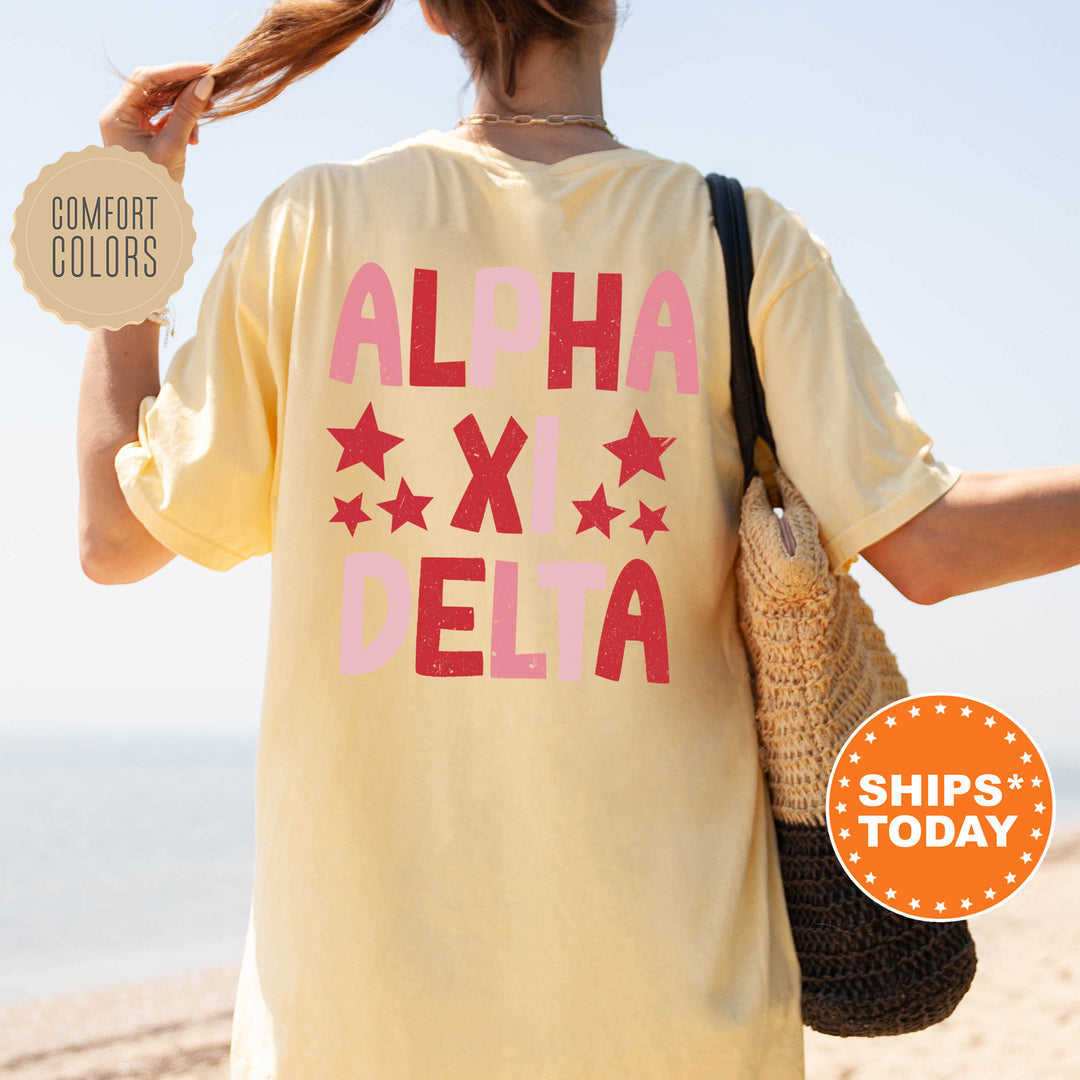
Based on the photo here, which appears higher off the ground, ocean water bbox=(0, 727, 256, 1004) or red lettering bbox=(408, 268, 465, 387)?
red lettering bbox=(408, 268, 465, 387)

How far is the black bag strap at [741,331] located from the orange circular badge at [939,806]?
30 cm

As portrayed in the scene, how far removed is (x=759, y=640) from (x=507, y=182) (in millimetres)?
513

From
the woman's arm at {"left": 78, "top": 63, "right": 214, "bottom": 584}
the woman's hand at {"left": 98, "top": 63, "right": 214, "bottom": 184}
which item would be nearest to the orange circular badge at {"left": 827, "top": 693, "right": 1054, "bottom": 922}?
the woman's arm at {"left": 78, "top": 63, "right": 214, "bottom": 584}

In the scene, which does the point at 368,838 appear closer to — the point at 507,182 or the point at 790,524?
the point at 790,524

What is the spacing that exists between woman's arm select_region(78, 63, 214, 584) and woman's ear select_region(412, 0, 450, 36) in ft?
0.83

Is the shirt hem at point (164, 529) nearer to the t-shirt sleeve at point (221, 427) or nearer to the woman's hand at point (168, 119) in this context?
the t-shirt sleeve at point (221, 427)

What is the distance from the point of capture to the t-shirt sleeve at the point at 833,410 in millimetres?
1042

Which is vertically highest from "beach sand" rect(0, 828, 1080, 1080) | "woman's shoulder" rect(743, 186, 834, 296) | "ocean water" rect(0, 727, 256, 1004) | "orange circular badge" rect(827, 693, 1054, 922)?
"woman's shoulder" rect(743, 186, 834, 296)

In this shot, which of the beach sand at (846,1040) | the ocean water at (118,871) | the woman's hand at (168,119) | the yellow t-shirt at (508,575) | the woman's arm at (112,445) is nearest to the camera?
the yellow t-shirt at (508,575)

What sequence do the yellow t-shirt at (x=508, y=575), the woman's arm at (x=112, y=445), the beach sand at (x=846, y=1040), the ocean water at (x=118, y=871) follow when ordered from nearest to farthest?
1. the yellow t-shirt at (x=508, y=575)
2. the woman's arm at (x=112, y=445)
3. the beach sand at (x=846, y=1040)
4. the ocean water at (x=118, y=871)

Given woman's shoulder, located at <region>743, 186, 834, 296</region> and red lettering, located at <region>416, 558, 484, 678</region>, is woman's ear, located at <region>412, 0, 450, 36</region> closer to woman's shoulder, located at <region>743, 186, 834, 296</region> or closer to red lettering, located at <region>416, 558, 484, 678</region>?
woman's shoulder, located at <region>743, 186, 834, 296</region>

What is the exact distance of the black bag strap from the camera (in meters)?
1.11

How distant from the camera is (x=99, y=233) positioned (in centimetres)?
136

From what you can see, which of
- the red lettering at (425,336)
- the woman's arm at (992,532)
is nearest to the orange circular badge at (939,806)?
the woman's arm at (992,532)
